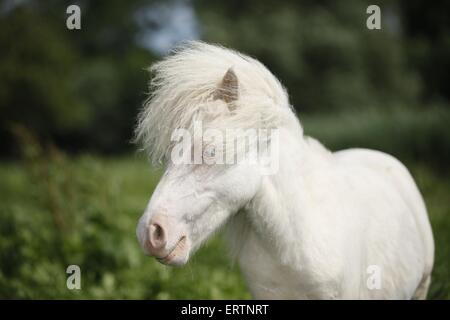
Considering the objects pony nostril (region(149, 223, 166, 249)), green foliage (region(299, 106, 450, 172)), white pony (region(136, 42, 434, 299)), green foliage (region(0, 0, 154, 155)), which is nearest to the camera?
pony nostril (region(149, 223, 166, 249))

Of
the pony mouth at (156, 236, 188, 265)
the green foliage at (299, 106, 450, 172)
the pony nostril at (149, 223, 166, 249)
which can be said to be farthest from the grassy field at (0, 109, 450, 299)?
the green foliage at (299, 106, 450, 172)

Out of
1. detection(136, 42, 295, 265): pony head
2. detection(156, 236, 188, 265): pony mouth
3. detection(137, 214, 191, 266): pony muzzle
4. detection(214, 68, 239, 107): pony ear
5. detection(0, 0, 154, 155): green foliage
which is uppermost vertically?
detection(0, 0, 154, 155): green foliage

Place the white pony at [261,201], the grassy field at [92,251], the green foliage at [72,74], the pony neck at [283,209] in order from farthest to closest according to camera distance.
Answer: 1. the green foliage at [72,74]
2. the grassy field at [92,251]
3. the pony neck at [283,209]
4. the white pony at [261,201]

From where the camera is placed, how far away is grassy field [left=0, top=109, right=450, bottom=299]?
3752 millimetres

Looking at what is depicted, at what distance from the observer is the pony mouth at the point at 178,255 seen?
1919mm

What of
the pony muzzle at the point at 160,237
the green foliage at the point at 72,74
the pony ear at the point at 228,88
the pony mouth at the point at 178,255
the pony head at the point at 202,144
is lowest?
the pony mouth at the point at 178,255

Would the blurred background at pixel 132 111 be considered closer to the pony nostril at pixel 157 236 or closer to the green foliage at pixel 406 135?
the green foliage at pixel 406 135

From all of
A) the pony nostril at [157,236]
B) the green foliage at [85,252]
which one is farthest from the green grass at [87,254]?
the pony nostril at [157,236]

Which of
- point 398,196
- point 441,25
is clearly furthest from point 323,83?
point 398,196

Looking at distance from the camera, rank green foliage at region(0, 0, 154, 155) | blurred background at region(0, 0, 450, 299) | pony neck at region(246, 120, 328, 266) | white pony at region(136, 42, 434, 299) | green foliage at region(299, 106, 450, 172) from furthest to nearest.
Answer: green foliage at region(0, 0, 154, 155) → green foliage at region(299, 106, 450, 172) → blurred background at region(0, 0, 450, 299) → pony neck at region(246, 120, 328, 266) → white pony at region(136, 42, 434, 299)

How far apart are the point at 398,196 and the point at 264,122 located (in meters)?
1.18

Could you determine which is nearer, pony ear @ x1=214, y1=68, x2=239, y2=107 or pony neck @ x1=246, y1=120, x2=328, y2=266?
pony ear @ x1=214, y1=68, x2=239, y2=107

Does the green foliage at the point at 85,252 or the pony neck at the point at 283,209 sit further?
the green foliage at the point at 85,252

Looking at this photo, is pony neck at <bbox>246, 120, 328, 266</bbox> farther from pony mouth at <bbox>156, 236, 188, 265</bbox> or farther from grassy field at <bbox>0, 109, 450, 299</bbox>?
grassy field at <bbox>0, 109, 450, 299</bbox>
